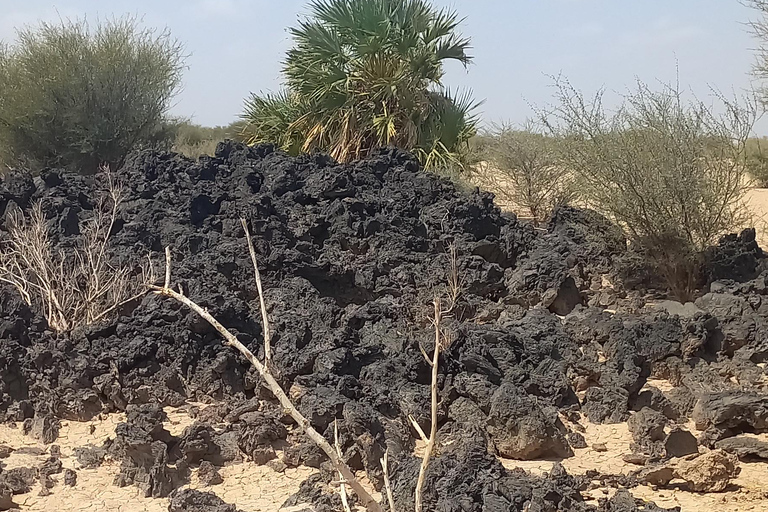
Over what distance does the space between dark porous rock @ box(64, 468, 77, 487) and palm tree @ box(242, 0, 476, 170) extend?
8.48 meters

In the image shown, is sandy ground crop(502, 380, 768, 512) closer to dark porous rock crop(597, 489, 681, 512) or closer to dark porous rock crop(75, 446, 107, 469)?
dark porous rock crop(597, 489, 681, 512)

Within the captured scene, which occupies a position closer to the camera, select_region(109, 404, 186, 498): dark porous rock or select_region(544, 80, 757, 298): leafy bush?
select_region(109, 404, 186, 498): dark porous rock

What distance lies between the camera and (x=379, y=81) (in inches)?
492

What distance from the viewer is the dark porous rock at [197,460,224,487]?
4.49 meters

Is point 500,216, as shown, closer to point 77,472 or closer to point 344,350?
point 344,350

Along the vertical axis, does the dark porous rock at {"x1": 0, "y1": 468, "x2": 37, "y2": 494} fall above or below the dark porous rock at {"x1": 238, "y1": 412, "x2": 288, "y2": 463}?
below

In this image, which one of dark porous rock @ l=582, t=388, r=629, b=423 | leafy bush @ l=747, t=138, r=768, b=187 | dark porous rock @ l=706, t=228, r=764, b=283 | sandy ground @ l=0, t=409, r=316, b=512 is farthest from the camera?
leafy bush @ l=747, t=138, r=768, b=187

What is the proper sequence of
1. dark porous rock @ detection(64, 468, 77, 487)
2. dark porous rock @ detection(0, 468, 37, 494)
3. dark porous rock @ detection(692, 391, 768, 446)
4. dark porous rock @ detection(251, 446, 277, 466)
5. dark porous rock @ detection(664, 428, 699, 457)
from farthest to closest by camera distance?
dark porous rock @ detection(692, 391, 768, 446), dark porous rock @ detection(251, 446, 277, 466), dark porous rock @ detection(664, 428, 699, 457), dark porous rock @ detection(64, 468, 77, 487), dark porous rock @ detection(0, 468, 37, 494)

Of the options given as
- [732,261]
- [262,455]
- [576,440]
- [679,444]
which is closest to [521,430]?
[576,440]

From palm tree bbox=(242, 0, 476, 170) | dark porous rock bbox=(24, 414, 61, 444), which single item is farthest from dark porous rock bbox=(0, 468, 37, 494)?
palm tree bbox=(242, 0, 476, 170)

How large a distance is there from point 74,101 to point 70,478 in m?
11.4

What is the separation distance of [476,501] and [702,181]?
5.52 m

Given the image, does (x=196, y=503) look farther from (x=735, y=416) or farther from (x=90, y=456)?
(x=735, y=416)

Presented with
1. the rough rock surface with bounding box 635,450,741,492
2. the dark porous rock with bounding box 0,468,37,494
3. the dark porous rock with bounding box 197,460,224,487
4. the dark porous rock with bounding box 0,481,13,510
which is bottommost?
the dark porous rock with bounding box 0,481,13,510
